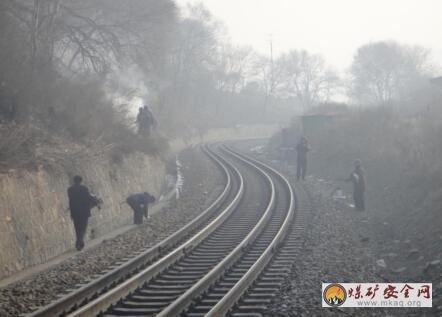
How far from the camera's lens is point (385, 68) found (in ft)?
220

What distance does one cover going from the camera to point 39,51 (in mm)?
22984

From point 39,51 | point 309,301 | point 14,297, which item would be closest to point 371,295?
point 309,301

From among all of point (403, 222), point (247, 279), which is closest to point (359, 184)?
point (403, 222)

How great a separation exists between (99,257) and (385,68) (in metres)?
60.5

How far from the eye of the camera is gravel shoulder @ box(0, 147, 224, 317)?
8.72m

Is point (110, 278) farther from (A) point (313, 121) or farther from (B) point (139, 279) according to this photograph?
(A) point (313, 121)

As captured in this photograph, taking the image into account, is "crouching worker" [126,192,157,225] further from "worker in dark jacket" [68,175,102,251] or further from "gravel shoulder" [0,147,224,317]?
"worker in dark jacket" [68,175,102,251]

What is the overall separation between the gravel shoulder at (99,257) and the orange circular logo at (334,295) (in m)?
4.09

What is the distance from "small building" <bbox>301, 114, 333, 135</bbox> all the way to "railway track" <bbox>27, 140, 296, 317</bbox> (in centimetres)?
1944

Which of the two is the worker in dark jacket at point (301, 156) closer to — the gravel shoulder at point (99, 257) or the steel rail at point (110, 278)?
the gravel shoulder at point (99, 257)

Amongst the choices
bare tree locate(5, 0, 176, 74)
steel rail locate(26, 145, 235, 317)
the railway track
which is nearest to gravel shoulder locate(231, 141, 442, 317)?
the railway track

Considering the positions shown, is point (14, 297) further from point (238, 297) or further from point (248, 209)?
point (248, 209)

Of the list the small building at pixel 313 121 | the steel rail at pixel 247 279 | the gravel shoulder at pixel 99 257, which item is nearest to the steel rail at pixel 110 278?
the gravel shoulder at pixel 99 257

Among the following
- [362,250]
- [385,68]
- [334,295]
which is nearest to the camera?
[334,295]
